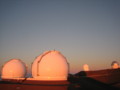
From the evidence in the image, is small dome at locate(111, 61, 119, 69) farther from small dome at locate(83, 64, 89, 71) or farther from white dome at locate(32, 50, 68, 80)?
white dome at locate(32, 50, 68, 80)

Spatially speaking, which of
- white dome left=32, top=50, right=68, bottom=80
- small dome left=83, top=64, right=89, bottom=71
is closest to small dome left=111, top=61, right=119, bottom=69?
small dome left=83, top=64, right=89, bottom=71

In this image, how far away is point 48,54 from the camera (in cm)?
1576

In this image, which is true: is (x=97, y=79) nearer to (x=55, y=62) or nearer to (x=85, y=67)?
(x=55, y=62)

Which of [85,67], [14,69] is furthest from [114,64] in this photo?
[14,69]

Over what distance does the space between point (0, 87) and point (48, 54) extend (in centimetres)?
562

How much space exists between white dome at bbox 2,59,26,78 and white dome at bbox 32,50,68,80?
4023 millimetres

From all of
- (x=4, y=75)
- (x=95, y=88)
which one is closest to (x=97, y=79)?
(x=95, y=88)

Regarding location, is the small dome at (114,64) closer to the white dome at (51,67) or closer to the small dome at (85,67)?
the small dome at (85,67)

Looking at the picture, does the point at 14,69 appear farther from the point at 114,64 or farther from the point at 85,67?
the point at 114,64

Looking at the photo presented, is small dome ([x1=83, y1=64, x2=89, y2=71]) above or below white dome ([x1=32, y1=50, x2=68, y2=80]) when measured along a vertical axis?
below

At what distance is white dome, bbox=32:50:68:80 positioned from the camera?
14.7 metres

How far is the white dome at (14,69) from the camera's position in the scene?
61.2ft

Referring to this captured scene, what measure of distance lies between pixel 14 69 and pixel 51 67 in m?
6.23

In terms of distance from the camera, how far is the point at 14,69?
61.4ft
